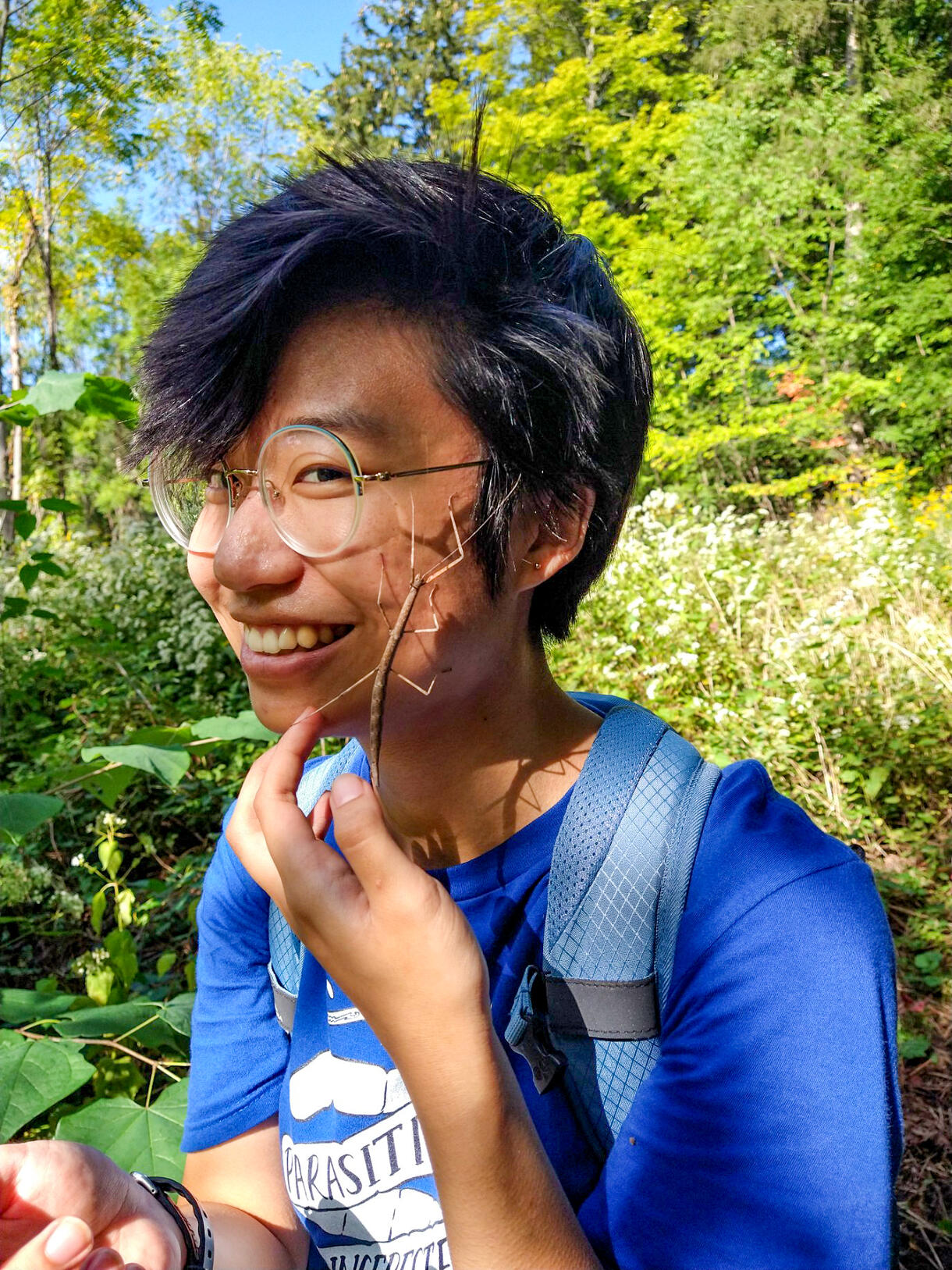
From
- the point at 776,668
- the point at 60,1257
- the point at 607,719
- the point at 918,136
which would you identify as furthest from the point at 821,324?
the point at 60,1257

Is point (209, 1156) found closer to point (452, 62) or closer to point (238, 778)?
point (238, 778)

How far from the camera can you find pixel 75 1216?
92 centimetres

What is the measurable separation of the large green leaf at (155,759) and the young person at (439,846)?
49cm

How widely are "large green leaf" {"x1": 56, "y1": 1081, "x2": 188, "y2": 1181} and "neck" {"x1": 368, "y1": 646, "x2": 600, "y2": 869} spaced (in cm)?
71

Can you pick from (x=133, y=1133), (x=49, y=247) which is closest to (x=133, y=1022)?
(x=133, y=1133)

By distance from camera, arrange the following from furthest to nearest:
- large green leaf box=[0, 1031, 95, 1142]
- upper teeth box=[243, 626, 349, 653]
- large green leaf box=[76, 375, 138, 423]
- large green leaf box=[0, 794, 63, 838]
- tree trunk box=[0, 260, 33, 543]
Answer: tree trunk box=[0, 260, 33, 543] → large green leaf box=[76, 375, 138, 423] → large green leaf box=[0, 794, 63, 838] → large green leaf box=[0, 1031, 95, 1142] → upper teeth box=[243, 626, 349, 653]

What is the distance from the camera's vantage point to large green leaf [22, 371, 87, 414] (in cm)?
208

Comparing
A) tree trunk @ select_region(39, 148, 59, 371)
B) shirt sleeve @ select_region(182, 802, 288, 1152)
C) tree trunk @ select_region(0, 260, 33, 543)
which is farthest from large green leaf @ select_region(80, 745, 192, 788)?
tree trunk @ select_region(0, 260, 33, 543)

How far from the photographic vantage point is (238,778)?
5215mm

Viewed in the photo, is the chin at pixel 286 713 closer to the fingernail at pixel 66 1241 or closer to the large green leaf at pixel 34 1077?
the fingernail at pixel 66 1241

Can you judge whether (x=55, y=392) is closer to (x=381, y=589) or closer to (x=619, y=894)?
(x=381, y=589)

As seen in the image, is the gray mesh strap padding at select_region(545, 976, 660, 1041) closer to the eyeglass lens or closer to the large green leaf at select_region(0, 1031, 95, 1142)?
the eyeglass lens

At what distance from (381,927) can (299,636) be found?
0.41 meters

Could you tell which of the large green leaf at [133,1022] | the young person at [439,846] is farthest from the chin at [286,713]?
the large green leaf at [133,1022]
